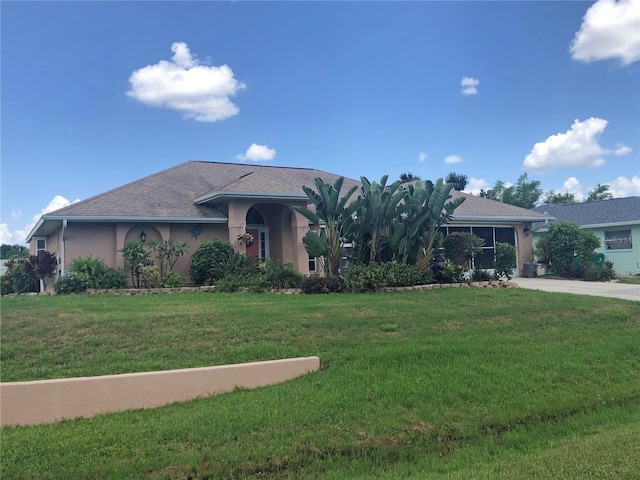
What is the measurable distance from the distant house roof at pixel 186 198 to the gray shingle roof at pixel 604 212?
5001 millimetres

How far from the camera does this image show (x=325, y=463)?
180 inches

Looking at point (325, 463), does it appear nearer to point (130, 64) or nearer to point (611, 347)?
point (611, 347)

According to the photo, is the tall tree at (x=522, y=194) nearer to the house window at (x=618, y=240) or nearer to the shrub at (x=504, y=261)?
the house window at (x=618, y=240)

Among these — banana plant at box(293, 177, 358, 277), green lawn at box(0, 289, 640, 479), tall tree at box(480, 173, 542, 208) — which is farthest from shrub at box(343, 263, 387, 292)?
tall tree at box(480, 173, 542, 208)

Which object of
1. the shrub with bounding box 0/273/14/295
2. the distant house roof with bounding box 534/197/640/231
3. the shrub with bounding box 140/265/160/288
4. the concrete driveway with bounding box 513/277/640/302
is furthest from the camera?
the distant house roof with bounding box 534/197/640/231

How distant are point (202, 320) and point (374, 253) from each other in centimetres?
650

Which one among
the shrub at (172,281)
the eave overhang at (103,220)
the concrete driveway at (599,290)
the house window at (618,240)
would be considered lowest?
the concrete driveway at (599,290)

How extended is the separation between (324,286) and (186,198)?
7322 mm

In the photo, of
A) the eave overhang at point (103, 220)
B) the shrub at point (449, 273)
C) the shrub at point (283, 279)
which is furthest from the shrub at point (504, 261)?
the eave overhang at point (103, 220)

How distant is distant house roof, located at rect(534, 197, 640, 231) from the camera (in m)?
23.4

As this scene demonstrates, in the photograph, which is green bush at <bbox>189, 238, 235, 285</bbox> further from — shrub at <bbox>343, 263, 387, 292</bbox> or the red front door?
shrub at <bbox>343, 263, 387, 292</bbox>

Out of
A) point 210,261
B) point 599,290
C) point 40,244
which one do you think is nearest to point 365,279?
point 210,261

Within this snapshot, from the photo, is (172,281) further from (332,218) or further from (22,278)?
(22,278)

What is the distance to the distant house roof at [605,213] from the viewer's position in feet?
76.6
